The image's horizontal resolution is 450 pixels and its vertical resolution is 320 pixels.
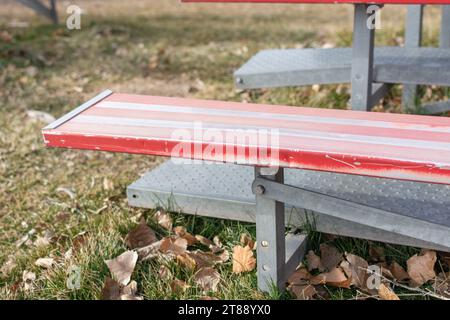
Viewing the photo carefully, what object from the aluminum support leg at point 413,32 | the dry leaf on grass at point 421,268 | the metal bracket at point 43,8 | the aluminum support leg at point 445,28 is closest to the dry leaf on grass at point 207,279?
the dry leaf on grass at point 421,268

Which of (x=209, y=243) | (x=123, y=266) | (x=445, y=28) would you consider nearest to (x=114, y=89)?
(x=445, y=28)

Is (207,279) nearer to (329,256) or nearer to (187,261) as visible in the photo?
(187,261)

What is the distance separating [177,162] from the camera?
133 inches

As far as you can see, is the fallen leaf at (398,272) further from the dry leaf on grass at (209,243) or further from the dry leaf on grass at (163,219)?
the dry leaf on grass at (163,219)

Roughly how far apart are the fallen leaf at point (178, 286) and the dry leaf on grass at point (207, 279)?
5 cm

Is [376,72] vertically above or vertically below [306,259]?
above

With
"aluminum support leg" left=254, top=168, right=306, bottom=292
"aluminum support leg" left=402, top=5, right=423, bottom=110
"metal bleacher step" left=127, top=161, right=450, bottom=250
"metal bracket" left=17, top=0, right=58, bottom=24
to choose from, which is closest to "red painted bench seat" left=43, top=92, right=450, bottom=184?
"aluminum support leg" left=254, top=168, right=306, bottom=292

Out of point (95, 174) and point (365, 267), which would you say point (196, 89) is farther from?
point (365, 267)

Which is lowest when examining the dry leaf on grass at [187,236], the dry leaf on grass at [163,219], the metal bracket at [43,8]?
the dry leaf on grass at [187,236]

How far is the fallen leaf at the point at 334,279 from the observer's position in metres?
2.59

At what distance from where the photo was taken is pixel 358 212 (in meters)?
2.30
